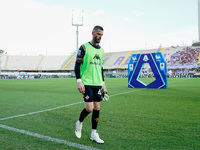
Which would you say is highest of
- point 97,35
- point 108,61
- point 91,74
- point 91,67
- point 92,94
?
point 108,61

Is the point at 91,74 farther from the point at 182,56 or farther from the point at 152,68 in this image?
the point at 182,56

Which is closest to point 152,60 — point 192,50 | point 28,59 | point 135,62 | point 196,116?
point 135,62

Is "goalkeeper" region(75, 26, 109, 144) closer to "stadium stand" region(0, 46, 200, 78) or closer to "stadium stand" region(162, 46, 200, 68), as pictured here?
"stadium stand" region(162, 46, 200, 68)

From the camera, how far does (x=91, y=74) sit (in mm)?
3068

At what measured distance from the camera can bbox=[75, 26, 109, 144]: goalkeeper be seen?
9.79ft

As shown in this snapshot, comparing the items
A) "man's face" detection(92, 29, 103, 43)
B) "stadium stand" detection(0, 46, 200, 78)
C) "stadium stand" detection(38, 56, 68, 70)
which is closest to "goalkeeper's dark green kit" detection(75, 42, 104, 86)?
"man's face" detection(92, 29, 103, 43)

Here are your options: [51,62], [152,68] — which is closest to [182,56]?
[152,68]

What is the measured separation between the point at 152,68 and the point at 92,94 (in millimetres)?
10211

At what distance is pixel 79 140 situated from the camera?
9.86 feet

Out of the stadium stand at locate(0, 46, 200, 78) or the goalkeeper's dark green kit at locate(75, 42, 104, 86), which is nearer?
the goalkeeper's dark green kit at locate(75, 42, 104, 86)

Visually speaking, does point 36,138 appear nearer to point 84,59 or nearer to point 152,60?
point 84,59

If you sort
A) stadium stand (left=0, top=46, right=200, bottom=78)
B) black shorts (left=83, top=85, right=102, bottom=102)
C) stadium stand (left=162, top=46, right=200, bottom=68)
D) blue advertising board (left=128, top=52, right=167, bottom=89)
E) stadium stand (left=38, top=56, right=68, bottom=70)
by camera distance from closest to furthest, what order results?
black shorts (left=83, top=85, right=102, bottom=102) → blue advertising board (left=128, top=52, right=167, bottom=89) → stadium stand (left=162, top=46, right=200, bottom=68) → stadium stand (left=0, top=46, right=200, bottom=78) → stadium stand (left=38, top=56, right=68, bottom=70)

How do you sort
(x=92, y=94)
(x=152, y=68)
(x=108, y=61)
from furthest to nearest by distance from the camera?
(x=108, y=61)
(x=152, y=68)
(x=92, y=94)

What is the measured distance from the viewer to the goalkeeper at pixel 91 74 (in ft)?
9.79
